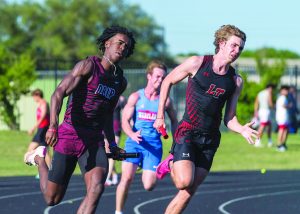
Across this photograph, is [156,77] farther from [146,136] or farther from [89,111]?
[89,111]

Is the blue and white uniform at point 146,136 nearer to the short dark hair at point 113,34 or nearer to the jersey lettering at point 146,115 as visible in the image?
the jersey lettering at point 146,115

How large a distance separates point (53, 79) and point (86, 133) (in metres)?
26.5

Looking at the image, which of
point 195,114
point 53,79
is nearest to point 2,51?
point 53,79

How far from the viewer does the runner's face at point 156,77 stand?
45.1ft

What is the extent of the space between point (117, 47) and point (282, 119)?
786 inches

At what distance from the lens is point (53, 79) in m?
37.0

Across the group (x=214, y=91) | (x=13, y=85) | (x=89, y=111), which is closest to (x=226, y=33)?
(x=214, y=91)

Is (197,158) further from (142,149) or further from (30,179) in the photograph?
(30,179)

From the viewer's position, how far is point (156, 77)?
45.4 feet

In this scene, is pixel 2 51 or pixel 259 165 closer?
pixel 259 165

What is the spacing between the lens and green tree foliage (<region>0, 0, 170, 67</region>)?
93000 millimetres

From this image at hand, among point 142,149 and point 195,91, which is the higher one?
point 195,91

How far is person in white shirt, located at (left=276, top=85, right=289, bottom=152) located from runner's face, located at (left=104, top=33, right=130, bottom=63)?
19113 millimetres

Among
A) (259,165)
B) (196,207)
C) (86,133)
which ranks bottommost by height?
(259,165)
